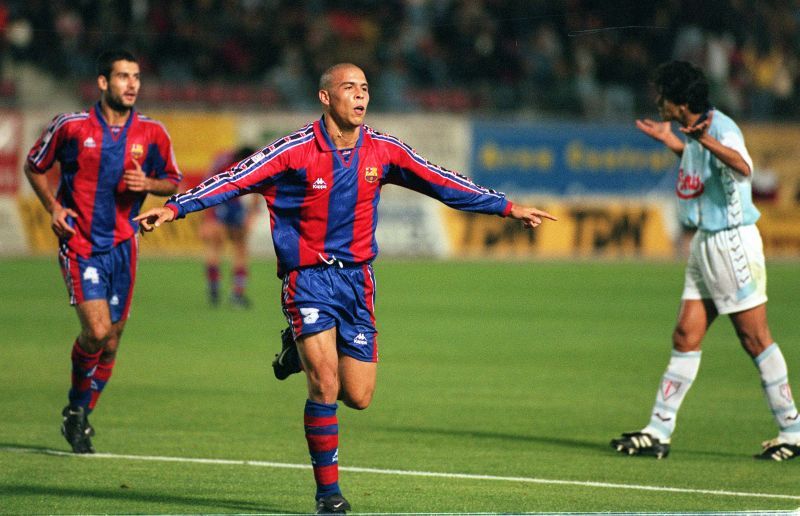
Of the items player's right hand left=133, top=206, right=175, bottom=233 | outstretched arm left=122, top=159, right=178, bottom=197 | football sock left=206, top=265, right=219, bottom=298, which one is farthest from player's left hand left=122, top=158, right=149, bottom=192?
football sock left=206, top=265, right=219, bottom=298

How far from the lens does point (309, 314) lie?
678 centimetres

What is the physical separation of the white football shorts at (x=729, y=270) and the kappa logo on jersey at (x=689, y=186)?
0.90ft

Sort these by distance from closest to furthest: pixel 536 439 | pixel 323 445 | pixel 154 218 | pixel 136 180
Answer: pixel 154 218
pixel 323 445
pixel 136 180
pixel 536 439

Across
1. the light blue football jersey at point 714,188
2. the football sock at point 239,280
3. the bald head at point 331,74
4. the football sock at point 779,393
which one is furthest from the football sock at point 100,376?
the football sock at point 239,280

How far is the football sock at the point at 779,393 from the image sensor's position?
8.61 meters

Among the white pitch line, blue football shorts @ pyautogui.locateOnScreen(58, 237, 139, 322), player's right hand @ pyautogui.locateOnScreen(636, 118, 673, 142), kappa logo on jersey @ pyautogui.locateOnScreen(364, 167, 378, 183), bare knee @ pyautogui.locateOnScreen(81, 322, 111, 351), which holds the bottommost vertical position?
the white pitch line

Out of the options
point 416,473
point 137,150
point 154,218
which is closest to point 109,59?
point 137,150

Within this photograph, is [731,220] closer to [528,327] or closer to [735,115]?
[528,327]

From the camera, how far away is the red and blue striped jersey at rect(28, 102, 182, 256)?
8.99 meters

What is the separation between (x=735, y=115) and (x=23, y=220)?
50.3ft

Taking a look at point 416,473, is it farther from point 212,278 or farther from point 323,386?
point 212,278

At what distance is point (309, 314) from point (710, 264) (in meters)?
3.24

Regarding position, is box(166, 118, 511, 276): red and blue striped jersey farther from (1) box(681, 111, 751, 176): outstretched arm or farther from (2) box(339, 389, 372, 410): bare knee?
(1) box(681, 111, 751, 176): outstretched arm

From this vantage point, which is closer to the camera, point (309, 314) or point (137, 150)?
point (309, 314)
